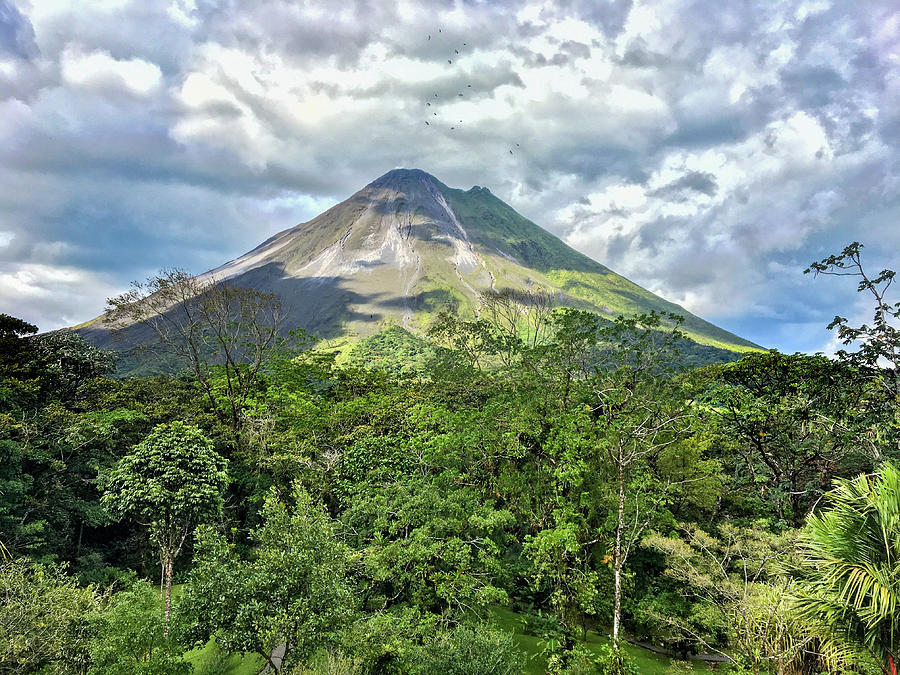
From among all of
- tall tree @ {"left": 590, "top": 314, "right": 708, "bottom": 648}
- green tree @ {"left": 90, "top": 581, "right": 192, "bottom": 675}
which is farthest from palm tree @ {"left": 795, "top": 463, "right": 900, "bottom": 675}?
green tree @ {"left": 90, "top": 581, "right": 192, "bottom": 675}

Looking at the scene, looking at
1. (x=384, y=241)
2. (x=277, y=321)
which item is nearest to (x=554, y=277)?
(x=384, y=241)

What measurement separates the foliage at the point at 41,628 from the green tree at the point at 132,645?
0.62m

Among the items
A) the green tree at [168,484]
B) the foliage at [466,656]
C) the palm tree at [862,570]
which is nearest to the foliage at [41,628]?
the green tree at [168,484]

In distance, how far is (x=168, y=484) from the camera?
15.1 metres

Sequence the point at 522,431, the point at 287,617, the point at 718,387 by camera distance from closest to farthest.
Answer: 1. the point at 287,617
2. the point at 522,431
3. the point at 718,387

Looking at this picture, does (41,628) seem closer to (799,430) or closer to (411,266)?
(799,430)

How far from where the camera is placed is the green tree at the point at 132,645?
997cm

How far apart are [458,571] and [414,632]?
6.64 feet

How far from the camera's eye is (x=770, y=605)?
9.63 m

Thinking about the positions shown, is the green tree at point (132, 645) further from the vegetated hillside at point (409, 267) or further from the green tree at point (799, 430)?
the vegetated hillside at point (409, 267)

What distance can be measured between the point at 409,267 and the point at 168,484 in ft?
427

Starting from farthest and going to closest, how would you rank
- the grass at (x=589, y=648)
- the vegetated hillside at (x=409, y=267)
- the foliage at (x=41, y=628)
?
the vegetated hillside at (x=409, y=267)
the grass at (x=589, y=648)
the foliage at (x=41, y=628)

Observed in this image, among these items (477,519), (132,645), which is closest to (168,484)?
(132,645)

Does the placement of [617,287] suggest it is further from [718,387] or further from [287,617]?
[287,617]
